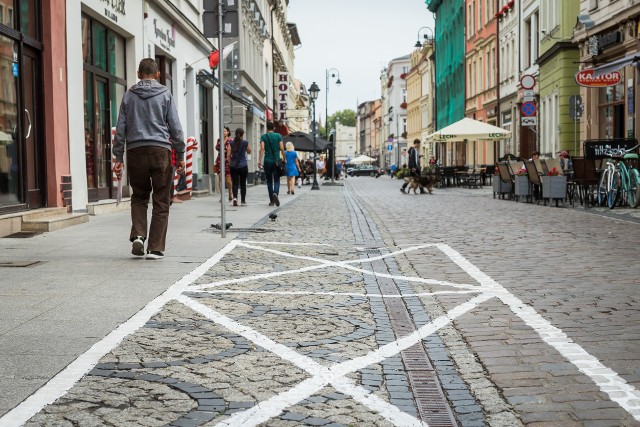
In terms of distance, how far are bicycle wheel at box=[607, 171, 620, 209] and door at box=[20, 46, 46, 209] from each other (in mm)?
10998

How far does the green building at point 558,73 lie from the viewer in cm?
3147

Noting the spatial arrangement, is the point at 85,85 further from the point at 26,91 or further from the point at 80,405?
the point at 80,405

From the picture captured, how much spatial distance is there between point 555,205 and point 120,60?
33.6 feet

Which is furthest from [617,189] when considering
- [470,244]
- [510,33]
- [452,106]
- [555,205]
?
[452,106]

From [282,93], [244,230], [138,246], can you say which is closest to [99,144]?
[244,230]

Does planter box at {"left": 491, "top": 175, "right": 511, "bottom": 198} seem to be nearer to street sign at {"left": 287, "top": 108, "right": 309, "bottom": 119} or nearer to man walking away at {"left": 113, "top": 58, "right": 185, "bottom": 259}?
man walking away at {"left": 113, "top": 58, "right": 185, "bottom": 259}

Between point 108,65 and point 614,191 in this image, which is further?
point 108,65

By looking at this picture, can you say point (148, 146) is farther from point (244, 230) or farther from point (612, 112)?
point (612, 112)

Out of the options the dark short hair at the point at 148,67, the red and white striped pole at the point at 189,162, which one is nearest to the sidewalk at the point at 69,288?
the dark short hair at the point at 148,67

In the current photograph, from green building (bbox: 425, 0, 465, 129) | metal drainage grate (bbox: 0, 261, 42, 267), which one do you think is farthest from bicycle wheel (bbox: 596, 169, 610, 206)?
green building (bbox: 425, 0, 465, 129)

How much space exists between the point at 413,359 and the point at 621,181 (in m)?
14.2

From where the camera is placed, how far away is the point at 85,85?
16.5 metres

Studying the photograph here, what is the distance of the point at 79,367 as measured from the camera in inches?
178

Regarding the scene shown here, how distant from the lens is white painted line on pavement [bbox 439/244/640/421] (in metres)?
4.04
